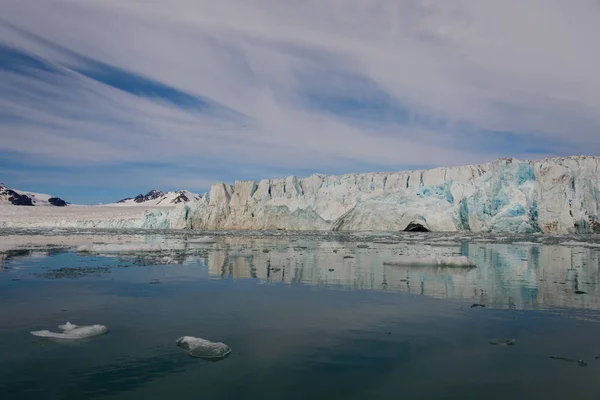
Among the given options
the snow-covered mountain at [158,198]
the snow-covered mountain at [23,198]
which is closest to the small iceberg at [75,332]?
the snow-covered mountain at [23,198]

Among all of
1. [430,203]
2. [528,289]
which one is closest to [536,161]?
[430,203]

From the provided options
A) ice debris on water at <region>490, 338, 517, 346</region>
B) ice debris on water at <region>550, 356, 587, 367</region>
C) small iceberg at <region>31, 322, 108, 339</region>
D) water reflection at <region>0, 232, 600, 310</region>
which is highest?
water reflection at <region>0, 232, 600, 310</region>

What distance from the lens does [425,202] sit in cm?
3216

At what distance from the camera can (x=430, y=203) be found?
105 feet

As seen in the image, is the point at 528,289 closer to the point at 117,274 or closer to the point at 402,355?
the point at 402,355

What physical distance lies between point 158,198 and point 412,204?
11158 centimetres

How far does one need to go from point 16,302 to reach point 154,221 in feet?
131

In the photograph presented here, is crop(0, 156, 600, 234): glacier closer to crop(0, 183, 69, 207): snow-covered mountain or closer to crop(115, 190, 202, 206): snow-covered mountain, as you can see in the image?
crop(0, 183, 69, 207): snow-covered mountain

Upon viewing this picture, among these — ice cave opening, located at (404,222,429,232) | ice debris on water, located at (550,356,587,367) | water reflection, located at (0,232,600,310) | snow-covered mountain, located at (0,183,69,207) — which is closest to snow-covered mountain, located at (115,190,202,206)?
snow-covered mountain, located at (0,183,69,207)

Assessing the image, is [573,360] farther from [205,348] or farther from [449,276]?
[449,276]

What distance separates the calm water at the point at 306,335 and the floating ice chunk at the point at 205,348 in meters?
0.08

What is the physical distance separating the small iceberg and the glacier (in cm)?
2856

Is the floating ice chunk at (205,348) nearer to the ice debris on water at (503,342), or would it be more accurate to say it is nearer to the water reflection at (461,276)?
the ice debris on water at (503,342)

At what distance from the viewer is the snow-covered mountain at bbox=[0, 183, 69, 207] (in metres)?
96.0
